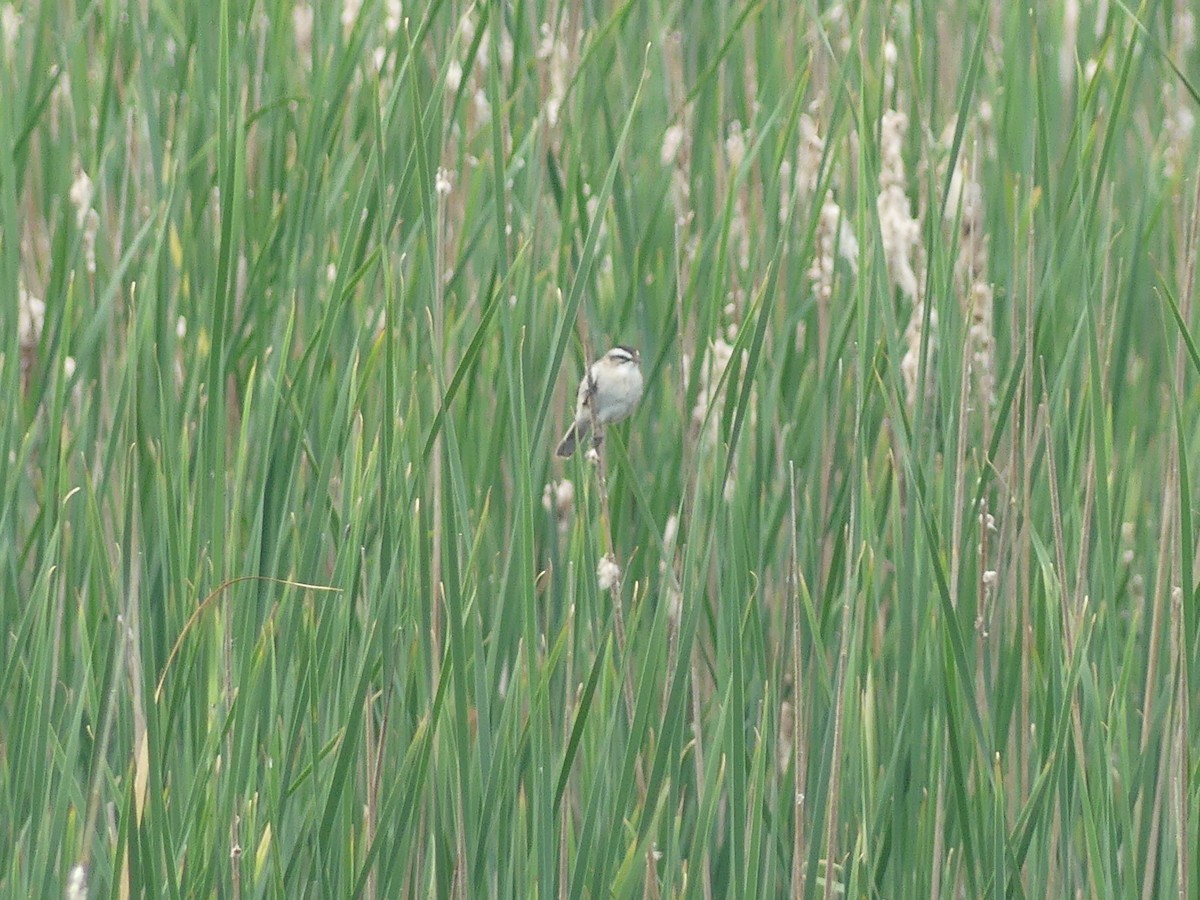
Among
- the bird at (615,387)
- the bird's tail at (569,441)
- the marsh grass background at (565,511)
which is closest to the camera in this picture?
the marsh grass background at (565,511)

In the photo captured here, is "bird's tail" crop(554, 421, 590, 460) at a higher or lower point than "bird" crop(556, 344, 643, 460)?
lower

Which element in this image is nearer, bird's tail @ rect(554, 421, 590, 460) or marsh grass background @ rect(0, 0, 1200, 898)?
marsh grass background @ rect(0, 0, 1200, 898)

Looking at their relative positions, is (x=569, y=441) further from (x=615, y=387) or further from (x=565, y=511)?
(x=615, y=387)

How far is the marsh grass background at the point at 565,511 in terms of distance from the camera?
1.33m

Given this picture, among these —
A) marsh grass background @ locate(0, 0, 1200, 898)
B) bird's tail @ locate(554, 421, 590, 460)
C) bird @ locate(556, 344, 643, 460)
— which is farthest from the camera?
bird's tail @ locate(554, 421, 590, 460)

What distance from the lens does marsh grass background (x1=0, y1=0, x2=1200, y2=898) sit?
4.37 feet

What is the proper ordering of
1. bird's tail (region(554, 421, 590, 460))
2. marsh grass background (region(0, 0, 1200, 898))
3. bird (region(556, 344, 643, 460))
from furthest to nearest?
bird's tail (region(554, 421, 590, 460)) < bird (region(556, 344, 643, 460)) < marsh grass background (region(0, 0, 1200, 898))

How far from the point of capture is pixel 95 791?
1.41 metres

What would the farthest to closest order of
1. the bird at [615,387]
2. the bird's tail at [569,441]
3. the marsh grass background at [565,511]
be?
the bird's tail at [569,441] < the bird at [615,387] < the marsh grass background at [565,511]

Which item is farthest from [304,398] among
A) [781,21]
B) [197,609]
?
[781,21]

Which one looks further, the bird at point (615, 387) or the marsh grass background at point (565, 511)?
the bird at point (615, 387)

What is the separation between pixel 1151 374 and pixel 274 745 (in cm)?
140

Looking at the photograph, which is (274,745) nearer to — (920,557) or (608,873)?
(608,873)

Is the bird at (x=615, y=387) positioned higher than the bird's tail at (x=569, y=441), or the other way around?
the bird at (x=615, y=387)
